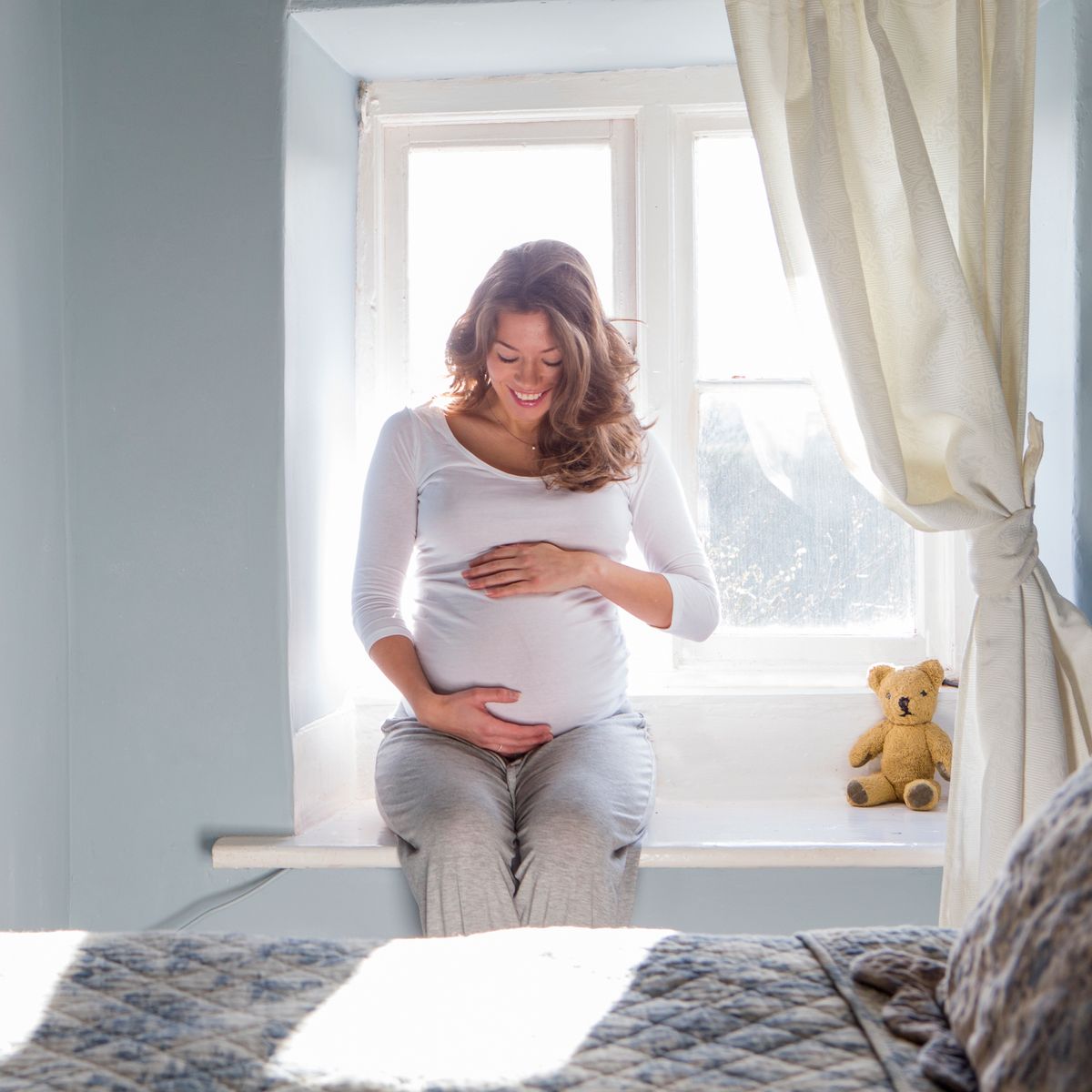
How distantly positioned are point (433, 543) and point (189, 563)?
0.45m

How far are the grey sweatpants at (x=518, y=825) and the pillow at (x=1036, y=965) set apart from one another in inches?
36.5

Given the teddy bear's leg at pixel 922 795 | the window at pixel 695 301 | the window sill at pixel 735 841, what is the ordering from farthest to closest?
1. the window at pixel 695 301
2. the teddy bear's leg at pixel 922 795
3. the window sill at pixel 735 841

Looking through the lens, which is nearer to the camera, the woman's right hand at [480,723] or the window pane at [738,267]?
the woman's right hand at [480,723]

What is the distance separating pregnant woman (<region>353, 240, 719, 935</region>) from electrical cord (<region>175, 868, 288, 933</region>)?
29 cm

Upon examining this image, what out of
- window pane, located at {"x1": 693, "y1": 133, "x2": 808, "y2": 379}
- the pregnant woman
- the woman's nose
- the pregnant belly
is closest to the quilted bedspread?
the pregnant woman

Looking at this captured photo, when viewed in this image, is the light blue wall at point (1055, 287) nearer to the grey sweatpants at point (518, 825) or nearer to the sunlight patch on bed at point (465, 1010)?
the grey sweatpants at point (518, 825)

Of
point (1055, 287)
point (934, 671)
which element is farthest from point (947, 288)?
point (934, 671)

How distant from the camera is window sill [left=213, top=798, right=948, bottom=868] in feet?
6.07

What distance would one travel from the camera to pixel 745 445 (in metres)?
2.35

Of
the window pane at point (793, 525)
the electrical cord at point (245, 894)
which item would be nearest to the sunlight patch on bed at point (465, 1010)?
the electrical cord at point (245, 894)

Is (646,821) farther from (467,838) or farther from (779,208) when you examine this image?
(779,208)

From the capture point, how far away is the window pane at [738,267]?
235 cm

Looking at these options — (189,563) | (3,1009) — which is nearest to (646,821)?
(189,563)

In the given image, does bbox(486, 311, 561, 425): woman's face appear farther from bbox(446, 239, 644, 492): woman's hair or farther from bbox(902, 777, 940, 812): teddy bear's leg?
bbox(902, 777, 940, 812): teddy bear's leg
